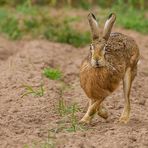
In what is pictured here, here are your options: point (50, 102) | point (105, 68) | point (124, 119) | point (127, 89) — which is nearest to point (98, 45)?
point (105, 68)

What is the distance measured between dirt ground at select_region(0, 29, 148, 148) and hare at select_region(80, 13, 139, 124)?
0.75ft

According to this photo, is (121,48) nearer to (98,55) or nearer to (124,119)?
(124,119)

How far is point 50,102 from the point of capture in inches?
340

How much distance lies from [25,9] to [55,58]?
108 inches

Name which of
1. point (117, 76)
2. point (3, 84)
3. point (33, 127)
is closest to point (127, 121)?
point (117, 76)

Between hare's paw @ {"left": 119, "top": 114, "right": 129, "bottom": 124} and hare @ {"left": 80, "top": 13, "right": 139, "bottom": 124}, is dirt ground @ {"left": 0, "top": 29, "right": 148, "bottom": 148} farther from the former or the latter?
hare @ {"left": 80, "top": 13, "right": 139, "bottom": 124}

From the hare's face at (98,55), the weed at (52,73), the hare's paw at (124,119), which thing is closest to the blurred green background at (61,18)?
the weed at (52,73)

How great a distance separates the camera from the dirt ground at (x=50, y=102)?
23.3 feet

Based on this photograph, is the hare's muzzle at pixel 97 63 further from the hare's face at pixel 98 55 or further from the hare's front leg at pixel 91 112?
the hare's front leg at pixel 91 112

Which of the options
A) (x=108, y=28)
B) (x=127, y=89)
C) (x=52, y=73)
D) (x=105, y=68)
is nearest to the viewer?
(x=105, y=68)

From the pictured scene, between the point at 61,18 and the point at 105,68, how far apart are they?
5853 mm

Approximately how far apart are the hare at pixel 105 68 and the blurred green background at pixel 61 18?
393 centimetres

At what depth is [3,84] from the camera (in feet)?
30.4

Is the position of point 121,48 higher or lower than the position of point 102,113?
higher
